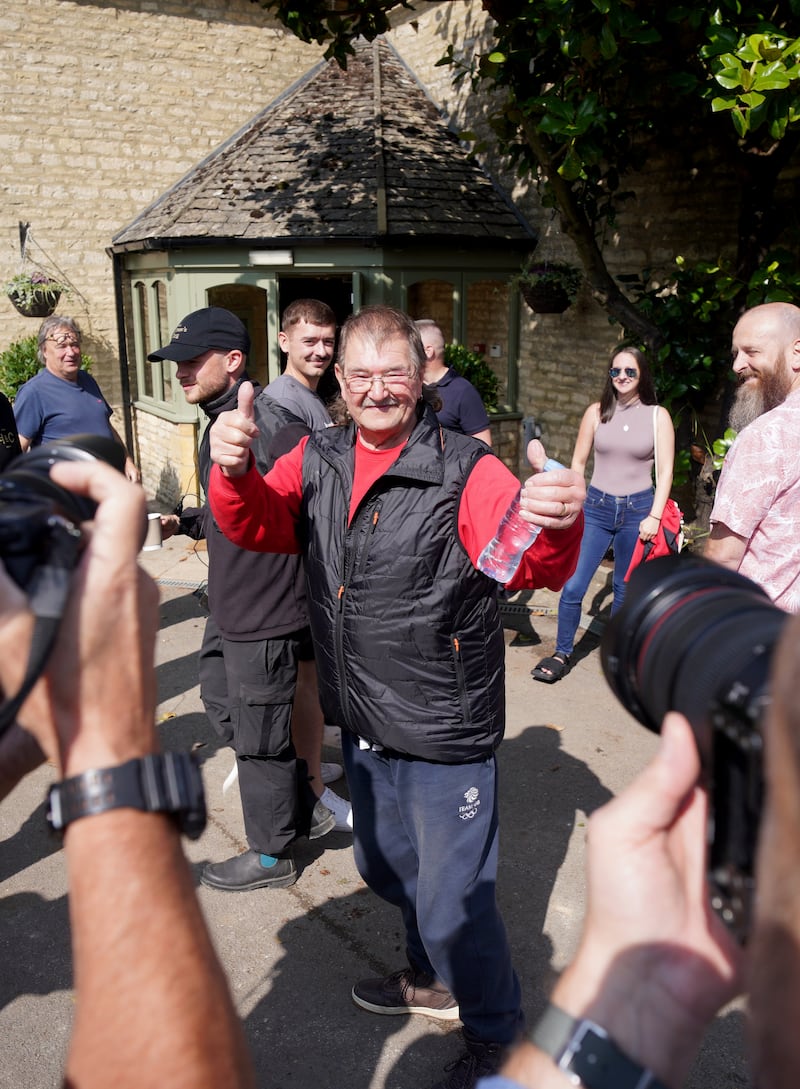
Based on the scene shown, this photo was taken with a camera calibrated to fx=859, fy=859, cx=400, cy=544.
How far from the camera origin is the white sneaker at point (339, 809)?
12.4ft

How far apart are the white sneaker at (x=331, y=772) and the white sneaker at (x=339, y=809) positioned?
0.24 metres

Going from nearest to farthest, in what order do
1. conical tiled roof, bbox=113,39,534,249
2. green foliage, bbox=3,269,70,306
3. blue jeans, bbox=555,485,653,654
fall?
blue jeans, bbox=555,485,653,654, conical tiled roof, bbox=113,39,534,249, green foliage, bbox=3,269,70,306

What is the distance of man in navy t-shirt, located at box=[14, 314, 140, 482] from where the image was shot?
5.51 m

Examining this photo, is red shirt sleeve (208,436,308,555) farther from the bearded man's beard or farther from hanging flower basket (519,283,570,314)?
hanging flower basket (519,283,570,314)

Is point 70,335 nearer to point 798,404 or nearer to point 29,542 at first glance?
point 798,404

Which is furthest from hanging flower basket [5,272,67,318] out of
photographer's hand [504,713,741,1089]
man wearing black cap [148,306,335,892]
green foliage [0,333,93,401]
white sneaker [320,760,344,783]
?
photographer's hand [504,713,741,1089]

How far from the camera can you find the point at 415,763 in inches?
95.0

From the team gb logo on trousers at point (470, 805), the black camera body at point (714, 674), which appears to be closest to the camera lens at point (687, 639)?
the black camera body at point (714, 674)

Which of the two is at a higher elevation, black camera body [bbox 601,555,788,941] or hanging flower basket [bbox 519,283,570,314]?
hanging flower basket [bbox 519,283,570,314]

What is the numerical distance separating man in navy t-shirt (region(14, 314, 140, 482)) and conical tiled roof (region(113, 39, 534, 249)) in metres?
4.06

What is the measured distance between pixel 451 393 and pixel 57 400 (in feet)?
8.33

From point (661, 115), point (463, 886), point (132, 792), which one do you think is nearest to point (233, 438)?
point (463, 886)

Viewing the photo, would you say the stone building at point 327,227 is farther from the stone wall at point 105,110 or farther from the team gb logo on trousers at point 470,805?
the team gb logo on trousers at point 470,805

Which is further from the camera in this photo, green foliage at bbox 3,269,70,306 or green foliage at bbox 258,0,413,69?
green foliage at bbox 3,269,70,306
